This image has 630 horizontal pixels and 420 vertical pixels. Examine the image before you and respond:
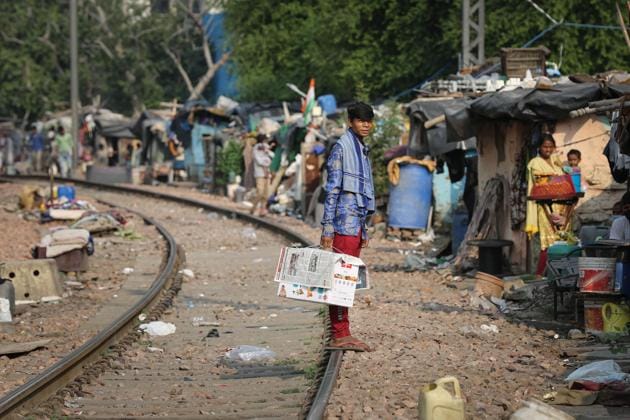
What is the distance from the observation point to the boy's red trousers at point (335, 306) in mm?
8992

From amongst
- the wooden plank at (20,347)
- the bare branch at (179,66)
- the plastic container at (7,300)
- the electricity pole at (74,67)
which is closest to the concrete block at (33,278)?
the plastic container at (7,300)

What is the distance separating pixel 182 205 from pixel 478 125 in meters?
16.0

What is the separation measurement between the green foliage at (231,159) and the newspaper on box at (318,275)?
26.0 m

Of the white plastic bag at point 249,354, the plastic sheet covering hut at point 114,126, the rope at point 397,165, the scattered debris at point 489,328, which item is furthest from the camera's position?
the plastic sheet covering hut at point 114,126

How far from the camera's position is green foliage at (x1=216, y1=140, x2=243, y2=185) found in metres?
34.6

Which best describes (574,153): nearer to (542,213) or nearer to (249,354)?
(542,213)

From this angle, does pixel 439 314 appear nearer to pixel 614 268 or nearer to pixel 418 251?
pixel 614 268

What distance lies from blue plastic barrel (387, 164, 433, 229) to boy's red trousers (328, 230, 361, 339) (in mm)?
11651

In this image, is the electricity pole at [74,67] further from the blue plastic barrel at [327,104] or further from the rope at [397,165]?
the rope at [397,165]

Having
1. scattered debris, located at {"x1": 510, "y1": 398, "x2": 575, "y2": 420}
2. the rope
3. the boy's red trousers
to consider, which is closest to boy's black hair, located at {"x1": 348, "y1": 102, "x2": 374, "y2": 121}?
the boy's red trousers

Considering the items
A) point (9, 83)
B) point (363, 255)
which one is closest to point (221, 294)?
point (363, 255)

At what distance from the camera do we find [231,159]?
114ft

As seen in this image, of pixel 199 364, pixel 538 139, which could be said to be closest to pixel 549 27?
pixel 538 139

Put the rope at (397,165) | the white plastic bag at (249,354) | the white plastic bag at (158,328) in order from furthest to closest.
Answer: the rope at (397,165) < the white plastic bag at (158,328) < the white plastic bag at (249,354)
